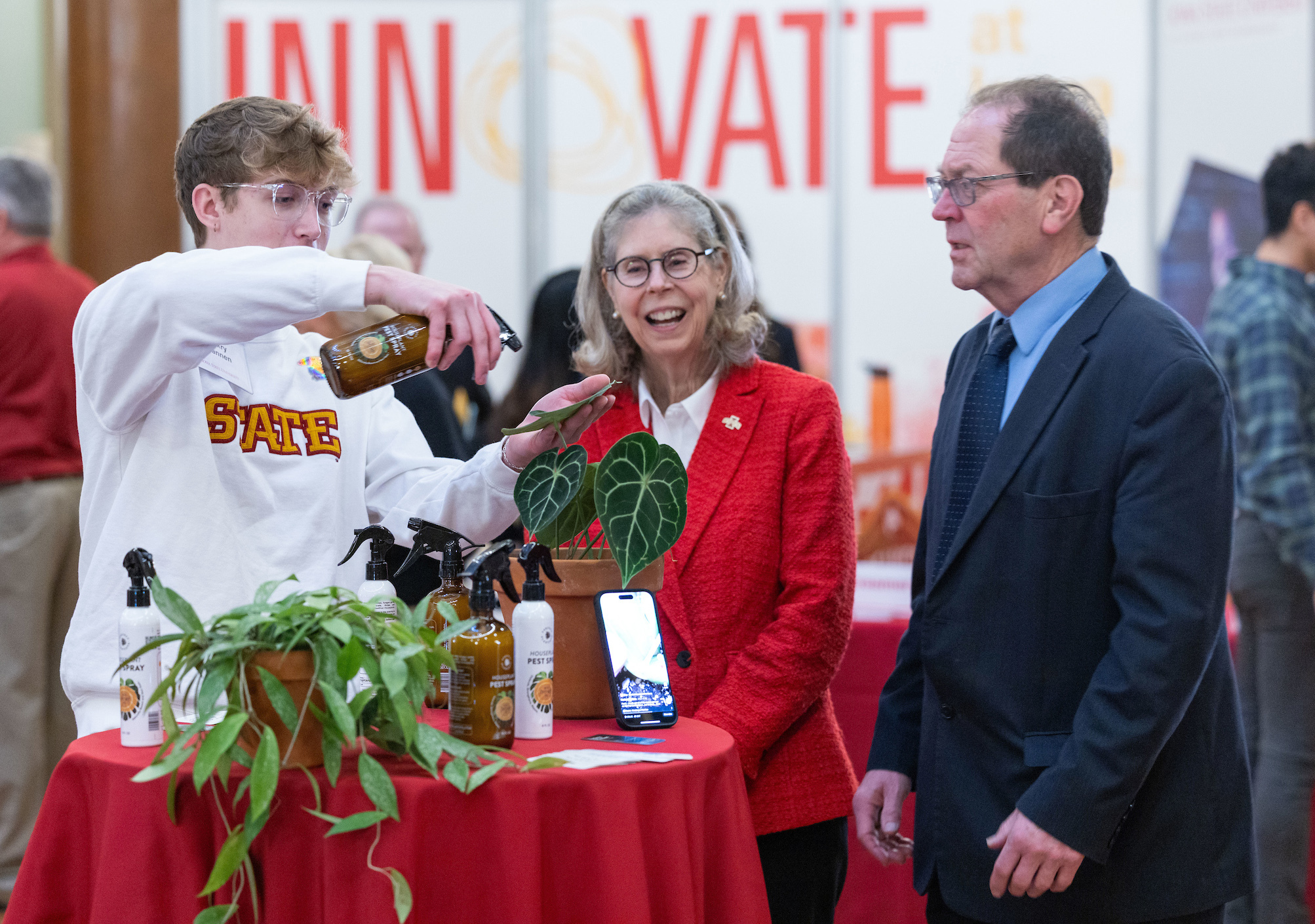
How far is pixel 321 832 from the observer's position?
1504 millimetres

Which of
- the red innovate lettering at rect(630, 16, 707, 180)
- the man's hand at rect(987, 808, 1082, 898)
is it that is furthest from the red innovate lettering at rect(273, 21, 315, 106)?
the man's hand at rect(987, 808, 1082, 898)

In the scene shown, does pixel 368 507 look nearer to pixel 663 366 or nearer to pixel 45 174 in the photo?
pixel 663 366

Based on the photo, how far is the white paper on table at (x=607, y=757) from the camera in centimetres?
156

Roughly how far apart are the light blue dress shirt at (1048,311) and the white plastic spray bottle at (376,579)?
0.87 meters

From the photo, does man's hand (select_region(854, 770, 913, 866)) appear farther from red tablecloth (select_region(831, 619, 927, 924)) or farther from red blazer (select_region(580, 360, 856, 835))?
red tablecloth (select_region(831, 619, 927, 924))

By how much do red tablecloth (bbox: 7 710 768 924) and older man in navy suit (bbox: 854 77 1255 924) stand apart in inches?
17.5

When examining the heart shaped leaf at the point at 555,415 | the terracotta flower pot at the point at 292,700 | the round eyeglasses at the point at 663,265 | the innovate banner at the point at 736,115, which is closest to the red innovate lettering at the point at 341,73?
the innovate banner at the point at 736,115

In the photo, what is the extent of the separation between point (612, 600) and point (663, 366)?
605mm

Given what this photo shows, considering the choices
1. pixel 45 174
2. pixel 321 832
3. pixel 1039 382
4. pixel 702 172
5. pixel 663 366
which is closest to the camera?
pixel 321 832

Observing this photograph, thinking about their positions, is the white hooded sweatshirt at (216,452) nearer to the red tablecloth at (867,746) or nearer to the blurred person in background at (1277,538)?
the red tablecloth at (867,746)

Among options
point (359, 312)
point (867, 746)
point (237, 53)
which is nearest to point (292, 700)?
point (867, 746)

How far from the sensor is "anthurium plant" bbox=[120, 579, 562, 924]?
1451 mm

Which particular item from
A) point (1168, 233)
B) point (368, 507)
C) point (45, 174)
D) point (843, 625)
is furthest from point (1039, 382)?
point (1168, 233)

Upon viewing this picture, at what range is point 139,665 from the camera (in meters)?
1.60
